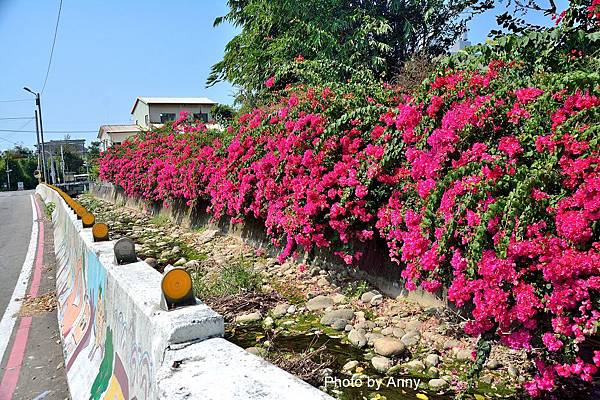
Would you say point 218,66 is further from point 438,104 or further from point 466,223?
point 466,223

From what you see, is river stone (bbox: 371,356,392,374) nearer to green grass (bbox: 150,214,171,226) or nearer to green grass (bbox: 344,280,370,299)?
green grass (bbox: 344,280,370,299)

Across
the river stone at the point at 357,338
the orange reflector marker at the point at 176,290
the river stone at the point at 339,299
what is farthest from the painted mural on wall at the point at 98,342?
the river stone at the point at 339,299

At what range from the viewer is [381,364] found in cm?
427

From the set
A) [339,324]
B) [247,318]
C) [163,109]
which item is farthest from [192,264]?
[163,109]

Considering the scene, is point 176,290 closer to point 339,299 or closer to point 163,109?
point 339,299

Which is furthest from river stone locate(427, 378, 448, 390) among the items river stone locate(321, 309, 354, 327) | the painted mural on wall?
the painted mural on wall

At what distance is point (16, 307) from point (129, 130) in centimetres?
5087

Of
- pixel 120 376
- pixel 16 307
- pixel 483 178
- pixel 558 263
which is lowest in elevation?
pixel 16 307

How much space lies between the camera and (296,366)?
425cm

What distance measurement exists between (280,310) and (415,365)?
210cm

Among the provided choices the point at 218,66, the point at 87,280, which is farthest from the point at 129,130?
the point at 87,280

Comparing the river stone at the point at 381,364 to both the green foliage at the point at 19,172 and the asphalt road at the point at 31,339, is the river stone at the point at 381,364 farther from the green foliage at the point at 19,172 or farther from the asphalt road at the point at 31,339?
the green foliage at the point at 19,172

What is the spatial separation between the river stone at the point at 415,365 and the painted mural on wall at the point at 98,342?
2.44 metres

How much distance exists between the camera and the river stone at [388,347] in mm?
4422
